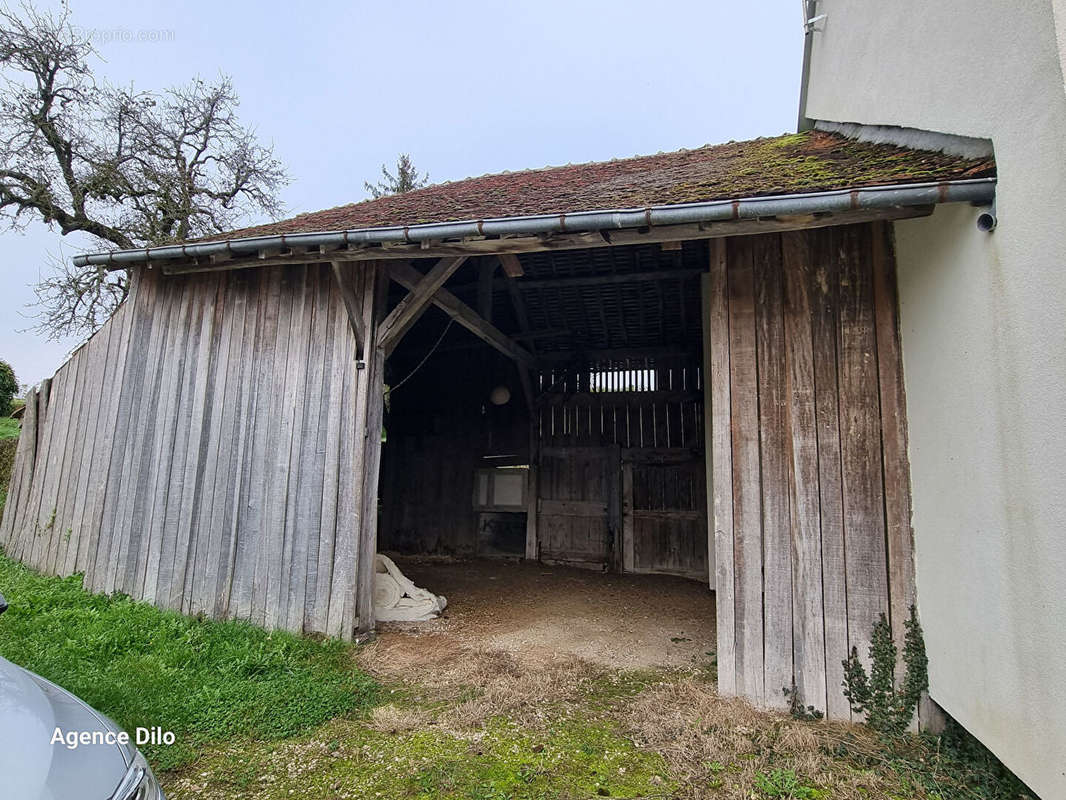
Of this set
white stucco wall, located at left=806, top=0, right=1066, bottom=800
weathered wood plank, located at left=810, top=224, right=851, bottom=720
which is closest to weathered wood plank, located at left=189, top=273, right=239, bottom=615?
weathered wood plank, located at left=810, top=224, right=851, bottom=720

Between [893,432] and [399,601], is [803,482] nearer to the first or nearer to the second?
[893,432]

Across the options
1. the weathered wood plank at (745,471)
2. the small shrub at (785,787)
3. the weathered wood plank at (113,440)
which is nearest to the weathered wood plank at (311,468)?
the weathered wood plank at (113,440)

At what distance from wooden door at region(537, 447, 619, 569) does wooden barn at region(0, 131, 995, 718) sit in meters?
0.21

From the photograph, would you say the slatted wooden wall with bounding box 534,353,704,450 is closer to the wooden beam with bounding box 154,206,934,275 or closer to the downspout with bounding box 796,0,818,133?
the downspout with bounding box 796,0,818,133

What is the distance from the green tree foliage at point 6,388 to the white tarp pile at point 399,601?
13343mm

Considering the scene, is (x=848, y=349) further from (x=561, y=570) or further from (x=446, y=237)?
(x=561, y=570)

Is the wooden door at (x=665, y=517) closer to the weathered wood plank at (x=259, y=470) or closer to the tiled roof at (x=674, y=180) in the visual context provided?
the tiled roof at (x=674, y=180)

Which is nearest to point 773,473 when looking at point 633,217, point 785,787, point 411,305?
point 785,787

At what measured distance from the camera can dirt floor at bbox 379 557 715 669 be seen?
4.40 meters

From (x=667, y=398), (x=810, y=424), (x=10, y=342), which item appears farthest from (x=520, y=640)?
(x=10, y=342)

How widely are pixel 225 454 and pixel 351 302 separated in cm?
186

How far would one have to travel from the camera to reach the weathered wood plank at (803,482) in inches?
122

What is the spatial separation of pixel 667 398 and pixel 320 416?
216 inches

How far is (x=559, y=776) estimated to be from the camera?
8.29ft
